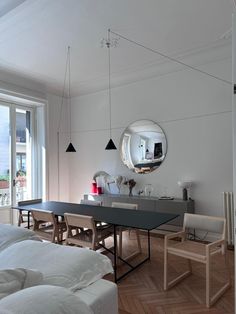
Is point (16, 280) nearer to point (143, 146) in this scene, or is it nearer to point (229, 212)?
point (229, 212)

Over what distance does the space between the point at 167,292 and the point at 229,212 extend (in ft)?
5.75

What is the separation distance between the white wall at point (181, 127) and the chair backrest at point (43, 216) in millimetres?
2111

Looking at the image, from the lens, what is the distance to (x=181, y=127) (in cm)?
442

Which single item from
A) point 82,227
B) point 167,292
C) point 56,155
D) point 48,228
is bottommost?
point 167,292

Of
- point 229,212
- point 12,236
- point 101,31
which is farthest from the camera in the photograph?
point 229,212

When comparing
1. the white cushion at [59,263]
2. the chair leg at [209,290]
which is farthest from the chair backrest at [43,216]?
the chair leg at [209,290]

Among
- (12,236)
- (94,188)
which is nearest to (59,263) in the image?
(12,236)

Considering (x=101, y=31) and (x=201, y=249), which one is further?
(x=101, y=31)

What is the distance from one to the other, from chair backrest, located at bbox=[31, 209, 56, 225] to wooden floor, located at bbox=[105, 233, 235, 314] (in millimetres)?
1159

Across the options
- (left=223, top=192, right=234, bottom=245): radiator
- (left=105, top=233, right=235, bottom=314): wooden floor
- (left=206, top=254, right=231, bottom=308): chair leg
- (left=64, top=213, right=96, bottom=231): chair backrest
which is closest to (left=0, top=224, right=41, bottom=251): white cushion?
(left=64, top=213, right=96, bottom=231): chair backrest

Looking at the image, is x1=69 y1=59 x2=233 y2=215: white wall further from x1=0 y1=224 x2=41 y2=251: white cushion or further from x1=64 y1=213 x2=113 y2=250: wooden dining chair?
x1=0 y1=224 x2=41 y2=251: white cushion

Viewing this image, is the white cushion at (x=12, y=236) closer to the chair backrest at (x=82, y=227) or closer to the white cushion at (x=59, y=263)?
the white cushion at (x=59, y=263)

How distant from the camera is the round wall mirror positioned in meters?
4.66

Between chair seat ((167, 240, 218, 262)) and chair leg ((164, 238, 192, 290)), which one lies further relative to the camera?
chair leg ((164, 238, 192, 290))
